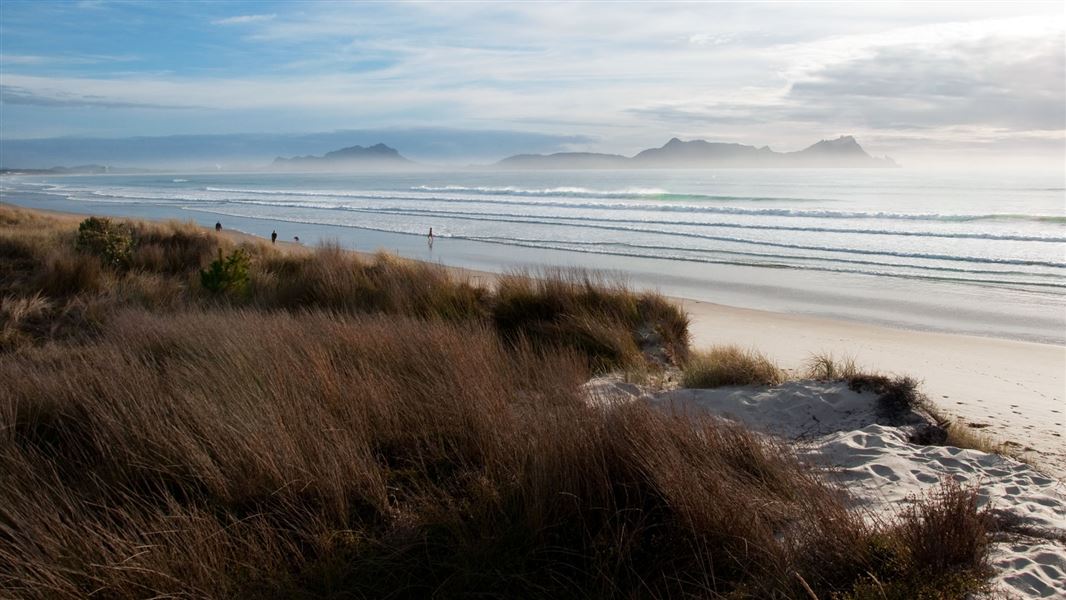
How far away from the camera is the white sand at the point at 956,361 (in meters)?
7.22

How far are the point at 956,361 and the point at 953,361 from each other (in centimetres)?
4

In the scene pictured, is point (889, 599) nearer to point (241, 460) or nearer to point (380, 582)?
point (380, 582)

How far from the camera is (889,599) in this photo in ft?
9.59

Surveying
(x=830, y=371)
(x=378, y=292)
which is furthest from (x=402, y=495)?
(x=378, y=292)

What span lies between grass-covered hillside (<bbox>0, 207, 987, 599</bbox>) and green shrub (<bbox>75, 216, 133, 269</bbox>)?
24.0ft

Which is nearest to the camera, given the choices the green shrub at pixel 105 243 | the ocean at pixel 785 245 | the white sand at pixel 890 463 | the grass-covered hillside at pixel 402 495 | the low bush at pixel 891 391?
the grass-covered hillside at pixel 402 495

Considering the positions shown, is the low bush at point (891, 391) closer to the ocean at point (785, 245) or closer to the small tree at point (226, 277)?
the ocean at point (785, 245)

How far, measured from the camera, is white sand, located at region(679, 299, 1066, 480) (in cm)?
722

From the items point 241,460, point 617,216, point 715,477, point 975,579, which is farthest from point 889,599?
point 617,216

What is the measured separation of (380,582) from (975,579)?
244 centimetres

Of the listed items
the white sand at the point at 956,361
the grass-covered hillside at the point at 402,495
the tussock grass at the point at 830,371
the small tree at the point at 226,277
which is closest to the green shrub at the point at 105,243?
the small tree at the point at 226,277

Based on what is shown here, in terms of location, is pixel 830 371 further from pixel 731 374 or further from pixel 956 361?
pixel 956 361

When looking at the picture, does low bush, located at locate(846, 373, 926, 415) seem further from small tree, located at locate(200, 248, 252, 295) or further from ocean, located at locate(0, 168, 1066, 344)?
small tree, located at locate(200, 248, 252, 295)

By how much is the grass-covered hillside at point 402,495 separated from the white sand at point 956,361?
11.4ft
